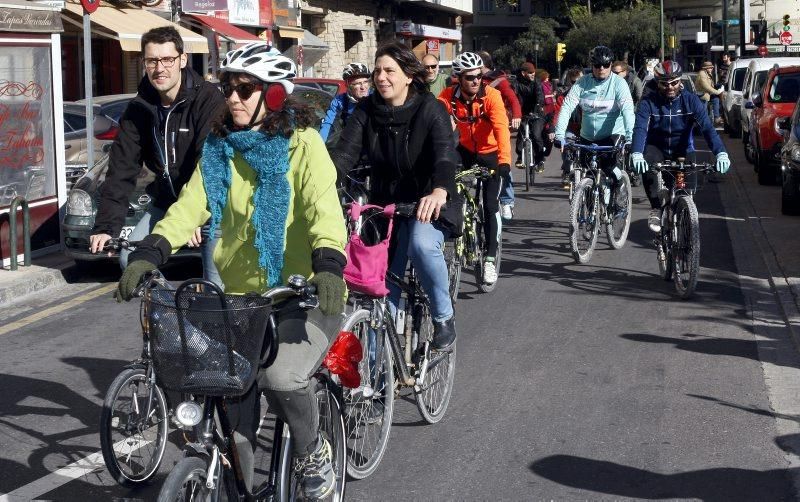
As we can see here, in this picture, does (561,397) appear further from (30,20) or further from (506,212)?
(30,20)

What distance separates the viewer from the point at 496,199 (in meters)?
9.90

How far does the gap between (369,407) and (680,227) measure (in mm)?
5186

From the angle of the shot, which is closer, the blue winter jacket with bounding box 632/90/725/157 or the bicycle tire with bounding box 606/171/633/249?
the blue winter jacket with bounding box 632/90/725/157

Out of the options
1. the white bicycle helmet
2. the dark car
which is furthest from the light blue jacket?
the white bicycle helmet

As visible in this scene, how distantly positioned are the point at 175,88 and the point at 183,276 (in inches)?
217

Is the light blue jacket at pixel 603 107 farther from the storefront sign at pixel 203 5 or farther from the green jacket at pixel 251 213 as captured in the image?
the storefront sign at pixel 203 5

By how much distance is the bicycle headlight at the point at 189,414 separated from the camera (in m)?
3.71

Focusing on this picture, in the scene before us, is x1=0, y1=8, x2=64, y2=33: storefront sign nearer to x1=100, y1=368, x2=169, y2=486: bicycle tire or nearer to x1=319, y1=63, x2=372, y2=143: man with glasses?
x1=319, y1=63, x2=372, y2=143: man with glasses

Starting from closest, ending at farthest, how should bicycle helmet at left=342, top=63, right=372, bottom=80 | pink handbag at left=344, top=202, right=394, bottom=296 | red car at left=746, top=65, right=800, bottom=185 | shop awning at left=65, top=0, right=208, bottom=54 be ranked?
pink handbag at left=344, top=202, right=394, bottom=296 < bicycle helmet at left=342, top=63, right=372, bottom=80 < red car at left=746, top=65, right=800, bottom=185 < shop awning at left=65, top=0, right=208, bottom=54

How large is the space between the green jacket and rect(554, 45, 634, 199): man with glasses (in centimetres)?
747

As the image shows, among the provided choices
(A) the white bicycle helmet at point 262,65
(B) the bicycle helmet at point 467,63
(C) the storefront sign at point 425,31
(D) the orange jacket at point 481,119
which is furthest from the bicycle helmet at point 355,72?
(C) the storefront sign at point 425,31

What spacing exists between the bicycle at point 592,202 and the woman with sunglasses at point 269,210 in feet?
23.3

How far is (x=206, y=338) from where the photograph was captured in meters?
3.65

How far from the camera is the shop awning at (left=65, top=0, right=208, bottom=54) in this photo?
22328 millimetres
